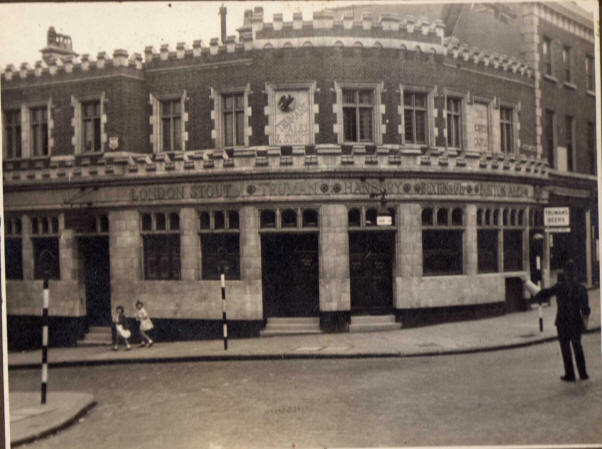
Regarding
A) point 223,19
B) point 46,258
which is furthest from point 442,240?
point 46,258

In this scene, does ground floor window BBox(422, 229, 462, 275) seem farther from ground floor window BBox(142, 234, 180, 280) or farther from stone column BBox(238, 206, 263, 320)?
ground floor window BBox(142, 234, 180, 280)

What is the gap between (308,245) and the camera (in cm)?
1109

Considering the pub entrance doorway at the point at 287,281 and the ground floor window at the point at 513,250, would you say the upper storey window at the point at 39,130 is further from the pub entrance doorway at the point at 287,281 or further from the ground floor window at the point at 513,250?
the ground floor window at the point at 513,250

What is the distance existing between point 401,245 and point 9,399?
6.87 meters

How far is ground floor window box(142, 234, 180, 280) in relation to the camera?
9.15 metres

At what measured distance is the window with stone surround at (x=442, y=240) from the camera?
34.4 feet

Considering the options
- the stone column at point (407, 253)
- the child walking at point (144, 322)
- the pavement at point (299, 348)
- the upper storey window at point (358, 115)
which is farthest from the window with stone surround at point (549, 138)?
the child walking at point (144, 322)

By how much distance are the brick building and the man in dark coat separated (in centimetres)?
30

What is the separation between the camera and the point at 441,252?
35.3ft

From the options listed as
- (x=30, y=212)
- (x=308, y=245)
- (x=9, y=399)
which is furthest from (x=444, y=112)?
(x=9, y=399)

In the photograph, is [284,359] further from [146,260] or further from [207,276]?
[146,260]

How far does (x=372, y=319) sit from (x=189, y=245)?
3.67m

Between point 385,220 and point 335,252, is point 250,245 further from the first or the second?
point 385,220

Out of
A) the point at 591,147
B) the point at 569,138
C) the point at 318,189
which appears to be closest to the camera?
the point at 591,147
